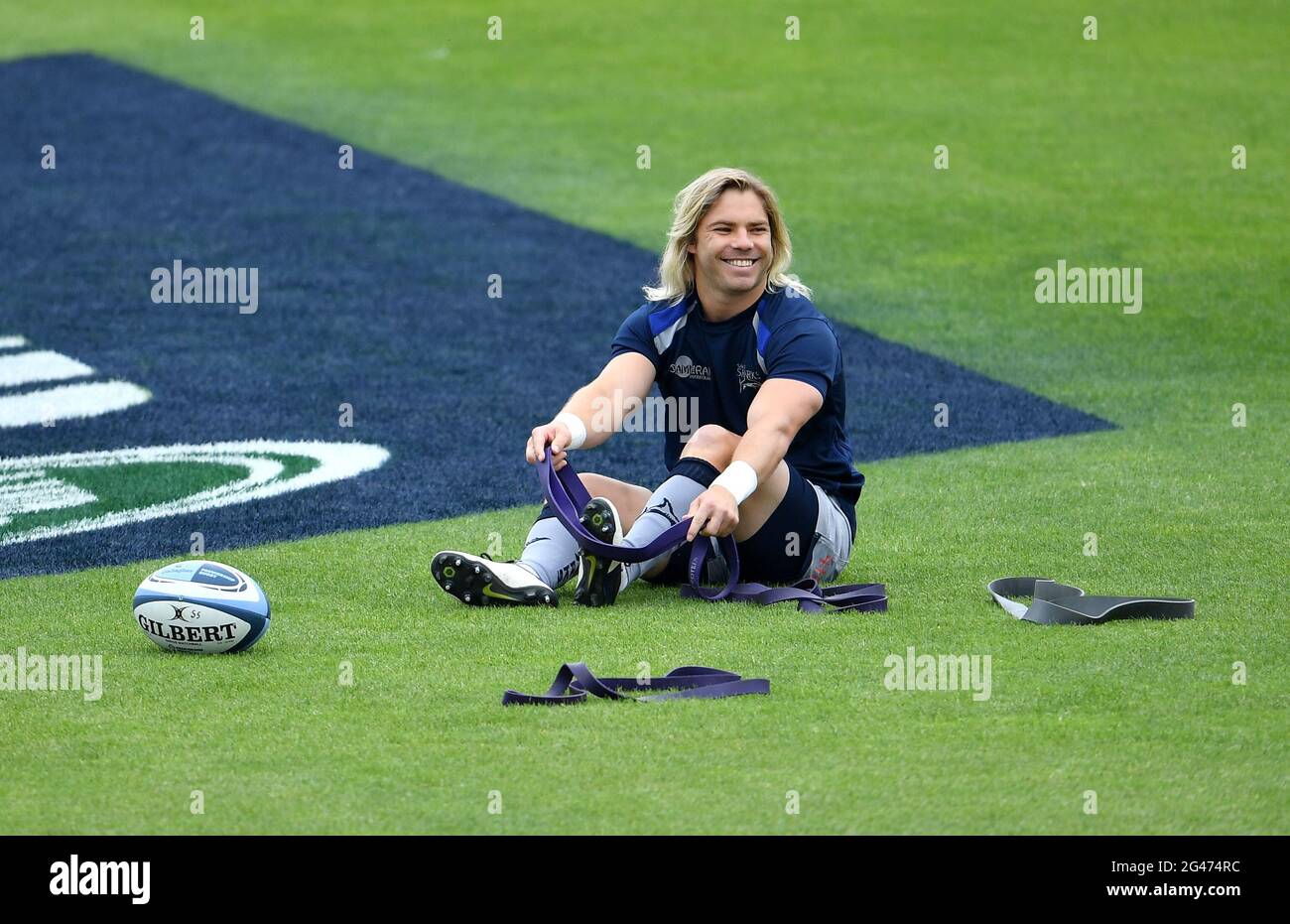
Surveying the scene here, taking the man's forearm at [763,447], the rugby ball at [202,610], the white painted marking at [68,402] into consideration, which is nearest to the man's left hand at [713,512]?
the man's forearm at [763,447]

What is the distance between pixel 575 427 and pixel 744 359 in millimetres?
657

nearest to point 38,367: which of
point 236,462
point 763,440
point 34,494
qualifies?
point 236,462

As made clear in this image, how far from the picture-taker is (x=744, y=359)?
251 inches

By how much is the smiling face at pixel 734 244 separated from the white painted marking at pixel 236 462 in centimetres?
297

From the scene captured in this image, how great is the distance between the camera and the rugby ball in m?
5.70

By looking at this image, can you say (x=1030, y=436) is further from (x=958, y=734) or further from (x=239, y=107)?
(x=239, y=107)

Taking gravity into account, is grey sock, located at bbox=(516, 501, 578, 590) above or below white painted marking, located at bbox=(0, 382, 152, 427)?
below
